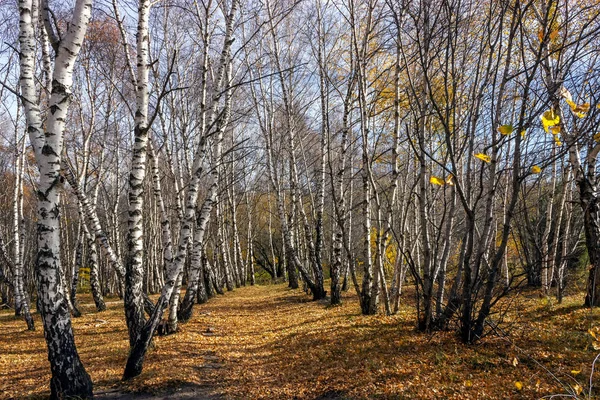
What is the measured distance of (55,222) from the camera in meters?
4.07

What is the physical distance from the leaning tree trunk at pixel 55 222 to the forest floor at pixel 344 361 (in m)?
0.65

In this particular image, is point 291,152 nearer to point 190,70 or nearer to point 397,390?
point 190,70

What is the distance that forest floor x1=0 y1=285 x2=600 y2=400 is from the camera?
4059mm

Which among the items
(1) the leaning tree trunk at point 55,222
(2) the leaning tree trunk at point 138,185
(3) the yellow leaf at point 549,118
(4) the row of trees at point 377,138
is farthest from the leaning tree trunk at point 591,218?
(1) the leaning tree trunk at point 55,222

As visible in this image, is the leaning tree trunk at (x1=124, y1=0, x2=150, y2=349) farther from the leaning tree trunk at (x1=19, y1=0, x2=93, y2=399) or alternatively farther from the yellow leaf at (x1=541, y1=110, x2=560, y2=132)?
the yellow leaf at (x1=541, y1=110, x2=560, y2=132)

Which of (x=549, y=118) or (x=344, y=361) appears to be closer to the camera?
(x=549, y=118)

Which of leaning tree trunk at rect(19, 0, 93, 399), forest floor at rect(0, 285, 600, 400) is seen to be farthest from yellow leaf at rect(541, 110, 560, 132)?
leaning tree trunk at rect(19, 0, 93, 399)

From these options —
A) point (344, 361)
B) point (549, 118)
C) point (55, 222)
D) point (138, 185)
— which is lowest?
point (344, 361)

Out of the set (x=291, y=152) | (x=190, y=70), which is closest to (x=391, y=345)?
(x=291, y=152)

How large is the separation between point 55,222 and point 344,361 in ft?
13.3

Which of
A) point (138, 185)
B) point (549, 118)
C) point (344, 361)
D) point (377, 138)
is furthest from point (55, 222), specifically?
point (377, 138)

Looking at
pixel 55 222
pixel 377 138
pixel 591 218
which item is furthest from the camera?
pixel 377 138

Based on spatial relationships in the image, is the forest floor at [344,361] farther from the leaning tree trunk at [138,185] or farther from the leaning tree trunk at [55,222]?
the leaning tree trunk at [138,185]

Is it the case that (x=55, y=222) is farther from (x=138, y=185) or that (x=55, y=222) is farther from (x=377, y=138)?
(x=377, y=138)
